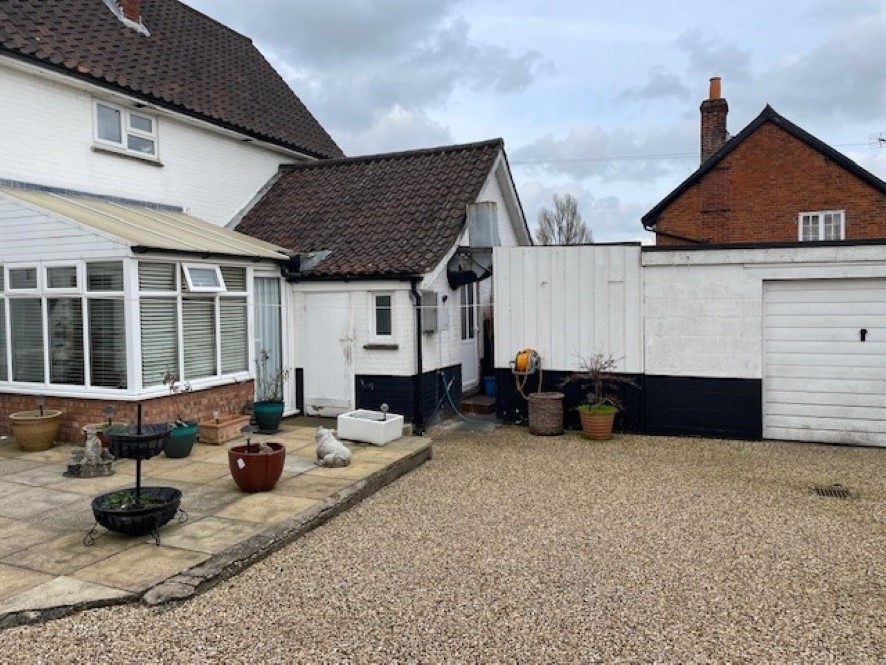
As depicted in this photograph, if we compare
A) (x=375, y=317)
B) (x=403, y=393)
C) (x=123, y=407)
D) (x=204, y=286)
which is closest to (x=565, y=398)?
(x=403, y=393)

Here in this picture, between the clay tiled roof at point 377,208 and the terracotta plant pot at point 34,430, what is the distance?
4.82 metres

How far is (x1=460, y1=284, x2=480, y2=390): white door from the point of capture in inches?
550

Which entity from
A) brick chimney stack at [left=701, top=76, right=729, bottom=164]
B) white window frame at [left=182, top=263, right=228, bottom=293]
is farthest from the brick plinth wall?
brick chimney stack at [left=701, top=76, right=729, bottom=164]

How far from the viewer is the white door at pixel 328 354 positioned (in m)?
12.0

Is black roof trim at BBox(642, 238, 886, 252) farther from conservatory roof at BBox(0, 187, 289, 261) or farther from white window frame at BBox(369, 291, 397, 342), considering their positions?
conservatory roof at BBox(0, 187, 289, 261)

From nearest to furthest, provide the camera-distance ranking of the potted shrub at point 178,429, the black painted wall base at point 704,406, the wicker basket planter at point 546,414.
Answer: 1. the potted shrub at point 178,429
2. the black painted wall base at point 704,406
3. the wicker basket planter at point 546,414

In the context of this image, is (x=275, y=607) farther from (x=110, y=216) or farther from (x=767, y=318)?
(x=767, y=318)

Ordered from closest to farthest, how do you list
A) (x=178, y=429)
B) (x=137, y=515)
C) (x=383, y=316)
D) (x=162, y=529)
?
1. (x=137, y=515)
2. (x=162, y=529)
3. (x=178, y=429)
4. (x=383, y=316)

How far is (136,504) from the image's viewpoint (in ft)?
19.4

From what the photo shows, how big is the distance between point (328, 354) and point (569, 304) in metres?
4.44

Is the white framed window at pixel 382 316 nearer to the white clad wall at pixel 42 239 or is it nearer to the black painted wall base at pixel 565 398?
the black painted wall base at pixel 565 398

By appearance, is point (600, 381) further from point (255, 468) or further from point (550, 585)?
point (550, 585)

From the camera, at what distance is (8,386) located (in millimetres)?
10062

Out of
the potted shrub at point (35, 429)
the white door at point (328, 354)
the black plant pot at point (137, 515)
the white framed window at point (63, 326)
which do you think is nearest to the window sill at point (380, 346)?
the white door at point (328, 354)
